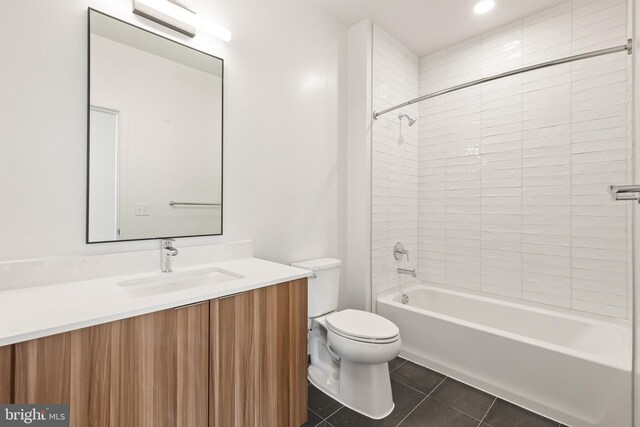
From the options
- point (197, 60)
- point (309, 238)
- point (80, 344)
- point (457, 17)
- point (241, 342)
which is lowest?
point (241, 342)

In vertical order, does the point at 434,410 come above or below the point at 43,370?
below

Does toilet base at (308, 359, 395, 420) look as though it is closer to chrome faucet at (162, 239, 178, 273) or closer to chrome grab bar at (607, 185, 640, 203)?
chrome faucet at (162, 239, 178, 273)

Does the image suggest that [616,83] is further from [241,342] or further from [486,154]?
[241,342]

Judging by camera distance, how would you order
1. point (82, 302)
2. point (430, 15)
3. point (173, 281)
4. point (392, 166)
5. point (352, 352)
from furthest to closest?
point (392, 166) → point (430, 15) → point (352, 352) → point (173, 281) → point (82, 302)

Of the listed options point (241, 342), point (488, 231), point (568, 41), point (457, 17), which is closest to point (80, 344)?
point (241, 342)

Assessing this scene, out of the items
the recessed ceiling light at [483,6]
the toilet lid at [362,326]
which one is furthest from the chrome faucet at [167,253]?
the recessed ceiling light at [483,6]

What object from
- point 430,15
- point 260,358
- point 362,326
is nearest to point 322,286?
point 362,326

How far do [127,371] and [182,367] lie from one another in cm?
17

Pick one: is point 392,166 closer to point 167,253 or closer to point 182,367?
point 167,253

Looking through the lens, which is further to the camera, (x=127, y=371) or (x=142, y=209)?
(x=142, y=209)

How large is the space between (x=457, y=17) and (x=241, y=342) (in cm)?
271

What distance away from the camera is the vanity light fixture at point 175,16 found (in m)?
1.40

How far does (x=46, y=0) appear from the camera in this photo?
1188mm

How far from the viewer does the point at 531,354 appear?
1672 millimetres
